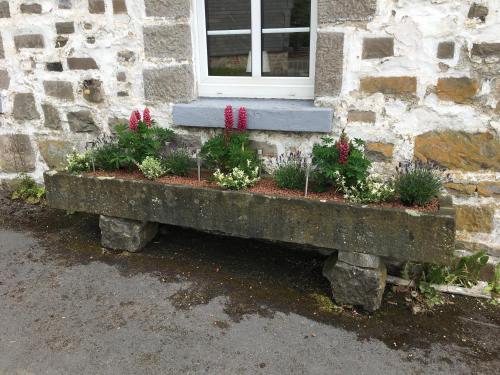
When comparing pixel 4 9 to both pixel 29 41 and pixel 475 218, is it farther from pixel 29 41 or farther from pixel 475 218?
pixel 475 218

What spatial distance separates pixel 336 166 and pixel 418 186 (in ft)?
1.73

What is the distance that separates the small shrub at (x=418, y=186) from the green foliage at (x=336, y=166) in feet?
0.82

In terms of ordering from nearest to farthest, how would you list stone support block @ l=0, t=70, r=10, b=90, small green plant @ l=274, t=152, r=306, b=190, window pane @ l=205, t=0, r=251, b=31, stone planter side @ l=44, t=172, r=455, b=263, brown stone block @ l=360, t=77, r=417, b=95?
stone planter side @ l=44, t=172, r=455, b=263 → brown stone block @ l=360, t=77, r=417, b=95 → small green plant @ l=274, t=152, r=306, b=190 → window pane @ l=205, t=0, r=251, b=31 → stone support block @ l=0, t=70, r=10, b=90

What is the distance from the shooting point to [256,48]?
3465mm

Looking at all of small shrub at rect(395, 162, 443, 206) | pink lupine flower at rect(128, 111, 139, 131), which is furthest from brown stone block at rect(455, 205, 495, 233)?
pink lupine flower at rect(128, 111, 139, 131)

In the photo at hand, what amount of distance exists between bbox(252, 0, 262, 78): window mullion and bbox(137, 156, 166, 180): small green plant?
3.53ft

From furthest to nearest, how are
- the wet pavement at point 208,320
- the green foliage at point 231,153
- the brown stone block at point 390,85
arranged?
the green foliage at point 231,153 < the brown stone block at point 390,85 < the wet pavement at point 208,320

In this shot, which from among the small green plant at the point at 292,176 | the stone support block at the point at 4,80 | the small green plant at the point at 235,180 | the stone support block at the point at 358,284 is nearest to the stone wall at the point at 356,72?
the stone support block at the point at 4,80

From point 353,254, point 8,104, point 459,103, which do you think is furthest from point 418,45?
point 8,104

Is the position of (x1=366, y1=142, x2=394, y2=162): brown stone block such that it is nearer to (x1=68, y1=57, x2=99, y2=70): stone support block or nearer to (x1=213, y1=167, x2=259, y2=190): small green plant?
(x1=213, y1=167, x2=259, y2=190): small green plant

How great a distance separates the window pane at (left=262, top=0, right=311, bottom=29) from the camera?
3283 mm

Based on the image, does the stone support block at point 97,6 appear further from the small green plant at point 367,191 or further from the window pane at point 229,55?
the small green plant at point 367,191

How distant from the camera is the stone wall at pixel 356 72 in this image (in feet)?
9.28

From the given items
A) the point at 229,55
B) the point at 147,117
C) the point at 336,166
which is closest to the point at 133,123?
the point at 147,117
